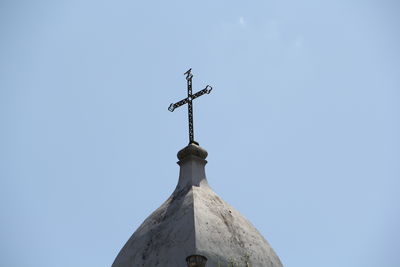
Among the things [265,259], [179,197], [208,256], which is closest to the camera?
[208,256]

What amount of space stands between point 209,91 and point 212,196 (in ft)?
8.58

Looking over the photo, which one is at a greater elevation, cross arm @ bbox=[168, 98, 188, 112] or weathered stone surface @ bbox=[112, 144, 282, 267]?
cross arm @ bbox=[168, 98, 188, 112]

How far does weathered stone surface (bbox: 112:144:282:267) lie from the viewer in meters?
12.2

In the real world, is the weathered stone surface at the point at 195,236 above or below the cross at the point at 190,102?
below

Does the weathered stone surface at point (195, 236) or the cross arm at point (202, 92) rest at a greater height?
the cross arm at point (202, 92)

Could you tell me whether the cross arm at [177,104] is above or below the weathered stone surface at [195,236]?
above

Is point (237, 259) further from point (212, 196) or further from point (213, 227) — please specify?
point (212, 196)

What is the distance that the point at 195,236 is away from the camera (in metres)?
12.2

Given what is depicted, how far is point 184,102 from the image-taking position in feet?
51.6

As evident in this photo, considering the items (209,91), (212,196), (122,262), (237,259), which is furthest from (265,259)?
(209,91)

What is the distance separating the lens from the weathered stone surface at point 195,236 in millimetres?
12156

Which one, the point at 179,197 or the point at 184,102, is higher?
the point at 184,102

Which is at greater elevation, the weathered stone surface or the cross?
the cross

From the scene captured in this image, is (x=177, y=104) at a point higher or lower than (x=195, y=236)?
higher
